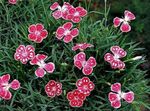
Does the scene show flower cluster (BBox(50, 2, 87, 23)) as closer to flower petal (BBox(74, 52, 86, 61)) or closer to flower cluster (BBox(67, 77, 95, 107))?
flower petal (BBox(74, 52, 86, 61))

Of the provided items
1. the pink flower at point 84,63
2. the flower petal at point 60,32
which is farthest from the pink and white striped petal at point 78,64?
the flower petal at point 60,32

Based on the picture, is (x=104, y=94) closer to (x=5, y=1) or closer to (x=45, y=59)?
(x=45, y=59)

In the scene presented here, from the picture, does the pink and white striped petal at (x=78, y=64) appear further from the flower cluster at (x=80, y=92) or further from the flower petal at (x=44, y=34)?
the flower petal at (x=44, y=34)

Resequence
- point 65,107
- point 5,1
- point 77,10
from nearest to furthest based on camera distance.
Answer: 1. point 65,107
2. point 77,10
3. point 5,1

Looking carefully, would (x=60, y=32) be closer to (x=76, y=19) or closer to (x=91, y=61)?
(x=76, y=19)

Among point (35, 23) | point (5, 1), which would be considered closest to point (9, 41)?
point (35, 23)
